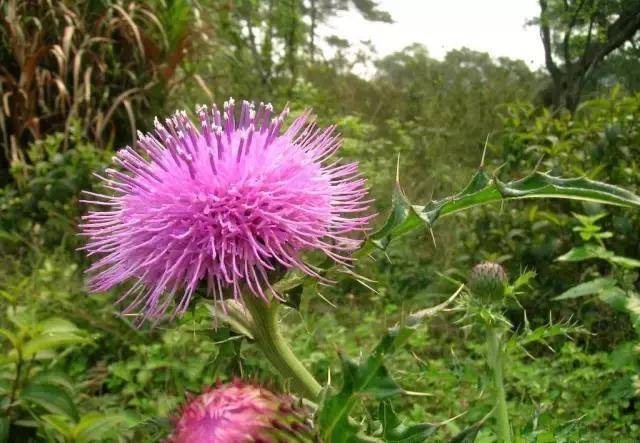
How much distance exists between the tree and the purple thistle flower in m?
9.34

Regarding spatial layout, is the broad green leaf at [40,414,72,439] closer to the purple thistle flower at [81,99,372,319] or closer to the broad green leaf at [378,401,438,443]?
the purple thistle flower at [81,99,372,319]

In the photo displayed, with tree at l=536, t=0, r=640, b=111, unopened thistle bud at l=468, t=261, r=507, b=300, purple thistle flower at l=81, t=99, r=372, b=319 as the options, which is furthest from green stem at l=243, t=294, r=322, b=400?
tree at l=536, t=0, r=640, b=111

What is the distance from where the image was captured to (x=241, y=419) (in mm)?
1133

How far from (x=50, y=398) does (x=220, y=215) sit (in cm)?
99

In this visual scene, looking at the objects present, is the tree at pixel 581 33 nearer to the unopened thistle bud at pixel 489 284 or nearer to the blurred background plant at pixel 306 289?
the blurred background plant at pixel 306 289

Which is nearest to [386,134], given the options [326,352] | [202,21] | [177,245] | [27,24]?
[202,21]

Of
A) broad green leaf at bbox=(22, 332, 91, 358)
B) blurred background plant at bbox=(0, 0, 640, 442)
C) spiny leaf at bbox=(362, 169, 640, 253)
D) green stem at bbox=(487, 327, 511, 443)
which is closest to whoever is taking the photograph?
spiny leaf at bbox=(362, 169, 640, 253)

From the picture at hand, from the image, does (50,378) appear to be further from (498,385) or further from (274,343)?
(498,385)

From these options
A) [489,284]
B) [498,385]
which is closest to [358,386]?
[498,385]

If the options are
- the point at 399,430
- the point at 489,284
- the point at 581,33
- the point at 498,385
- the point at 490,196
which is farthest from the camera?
the point at 581,33

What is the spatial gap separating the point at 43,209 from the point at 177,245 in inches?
141

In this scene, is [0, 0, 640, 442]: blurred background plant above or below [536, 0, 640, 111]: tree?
below

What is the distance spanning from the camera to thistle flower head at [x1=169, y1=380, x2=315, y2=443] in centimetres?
111

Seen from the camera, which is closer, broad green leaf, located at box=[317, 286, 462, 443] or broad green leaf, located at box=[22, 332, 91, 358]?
broad green leaf, located at box=[317, 286, 462, 443]
